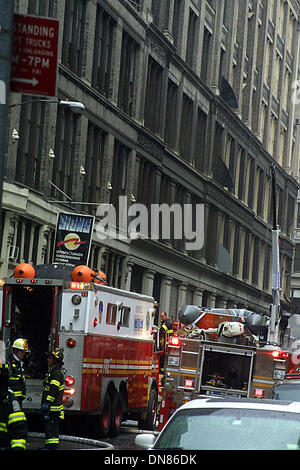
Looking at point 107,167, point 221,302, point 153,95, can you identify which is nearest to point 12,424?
point 107,167

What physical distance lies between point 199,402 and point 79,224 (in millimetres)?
21249

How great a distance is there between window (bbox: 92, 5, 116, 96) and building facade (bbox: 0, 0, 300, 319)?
0.05 meters

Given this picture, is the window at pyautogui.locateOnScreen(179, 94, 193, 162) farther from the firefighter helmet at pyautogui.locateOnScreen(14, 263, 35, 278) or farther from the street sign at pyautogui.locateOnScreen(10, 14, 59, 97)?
the street sign at pyautogui.locateOnScreen(10, 14, 59, 97)

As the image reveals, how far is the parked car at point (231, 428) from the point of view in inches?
379

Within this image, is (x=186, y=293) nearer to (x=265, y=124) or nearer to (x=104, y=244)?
(x=104, y=244)

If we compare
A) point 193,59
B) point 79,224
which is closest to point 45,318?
point 79,224

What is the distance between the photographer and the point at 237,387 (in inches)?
851

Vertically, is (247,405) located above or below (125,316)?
below

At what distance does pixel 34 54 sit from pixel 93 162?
3073 cm

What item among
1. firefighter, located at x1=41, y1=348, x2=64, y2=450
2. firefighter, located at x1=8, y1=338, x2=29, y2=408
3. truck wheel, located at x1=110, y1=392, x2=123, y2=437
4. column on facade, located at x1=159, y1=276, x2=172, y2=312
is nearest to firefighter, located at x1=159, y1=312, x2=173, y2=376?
truck wheel, located at x1=110, y1=392, x2=123, y2=437

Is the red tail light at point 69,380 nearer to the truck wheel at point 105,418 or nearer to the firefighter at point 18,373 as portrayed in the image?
the truck wheel at point 105,418

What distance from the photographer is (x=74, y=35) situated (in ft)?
121

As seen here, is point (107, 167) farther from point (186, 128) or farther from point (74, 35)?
point (186, 128)
